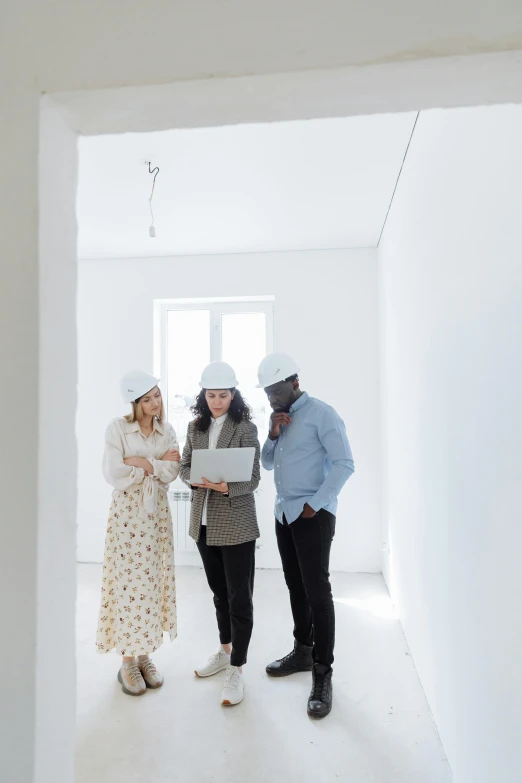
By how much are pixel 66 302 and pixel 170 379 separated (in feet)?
11.6

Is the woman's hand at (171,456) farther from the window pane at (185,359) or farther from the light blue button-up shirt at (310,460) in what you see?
the window pane at (185,359)

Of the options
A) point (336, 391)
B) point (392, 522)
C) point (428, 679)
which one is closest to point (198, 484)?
point (428, 679)

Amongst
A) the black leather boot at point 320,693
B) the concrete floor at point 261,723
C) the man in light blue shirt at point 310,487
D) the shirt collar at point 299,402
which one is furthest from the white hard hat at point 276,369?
the concrete floor at point 261,723

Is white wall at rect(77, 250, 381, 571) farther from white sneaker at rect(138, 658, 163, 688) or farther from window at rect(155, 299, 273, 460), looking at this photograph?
white sneaker at rect(138, 658, 163, 688)

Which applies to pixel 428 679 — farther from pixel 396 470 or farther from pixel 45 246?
pixel 45 246

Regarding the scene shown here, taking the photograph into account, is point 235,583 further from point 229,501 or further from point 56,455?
point 56,455

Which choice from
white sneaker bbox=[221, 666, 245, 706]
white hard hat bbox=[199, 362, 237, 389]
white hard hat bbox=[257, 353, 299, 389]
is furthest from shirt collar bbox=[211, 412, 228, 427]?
white sneaker bbox=[221, 666, 245, 706]

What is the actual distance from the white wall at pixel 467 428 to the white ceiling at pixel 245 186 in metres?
0.31

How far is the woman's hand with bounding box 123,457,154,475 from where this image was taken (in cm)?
229

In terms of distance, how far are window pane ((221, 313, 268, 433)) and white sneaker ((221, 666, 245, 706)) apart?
218 centimetres

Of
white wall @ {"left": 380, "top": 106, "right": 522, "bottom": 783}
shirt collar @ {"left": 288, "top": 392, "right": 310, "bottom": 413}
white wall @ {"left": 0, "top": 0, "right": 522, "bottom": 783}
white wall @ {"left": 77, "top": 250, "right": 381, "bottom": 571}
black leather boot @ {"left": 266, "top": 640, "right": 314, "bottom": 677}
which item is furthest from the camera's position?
white wall @ {"left": 77, "top": 250, "right": 381, "bottom": 571}

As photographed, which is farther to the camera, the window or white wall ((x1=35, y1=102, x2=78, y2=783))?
the window

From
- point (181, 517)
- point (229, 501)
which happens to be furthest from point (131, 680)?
point (181, 517)

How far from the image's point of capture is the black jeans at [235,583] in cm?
217
